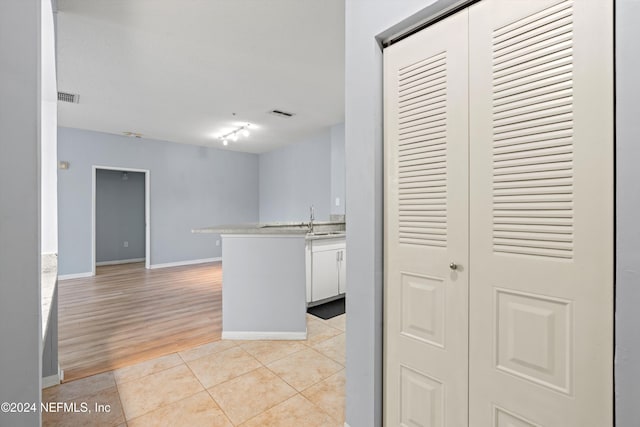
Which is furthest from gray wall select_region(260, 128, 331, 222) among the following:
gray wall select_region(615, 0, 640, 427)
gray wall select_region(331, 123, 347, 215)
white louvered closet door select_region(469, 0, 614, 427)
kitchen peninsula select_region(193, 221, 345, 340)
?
gray wall select_region(615, 0, 640, 427)

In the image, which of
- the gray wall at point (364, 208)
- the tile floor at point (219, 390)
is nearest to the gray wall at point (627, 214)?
the gray wall at point (364, 208)

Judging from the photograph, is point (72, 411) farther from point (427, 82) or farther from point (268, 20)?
point (268, 20)

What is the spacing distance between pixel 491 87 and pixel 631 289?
74cm

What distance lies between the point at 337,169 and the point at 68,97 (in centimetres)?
387

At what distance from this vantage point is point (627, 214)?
832 millimetres

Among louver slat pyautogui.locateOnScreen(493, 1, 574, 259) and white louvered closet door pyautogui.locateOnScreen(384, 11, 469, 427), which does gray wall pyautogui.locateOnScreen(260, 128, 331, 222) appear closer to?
white louvered closet door pyautogui.locateOnScreen(384, 11, 469, 427)

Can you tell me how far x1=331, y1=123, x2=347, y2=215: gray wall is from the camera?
17.7ft

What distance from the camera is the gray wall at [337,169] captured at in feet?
17.7

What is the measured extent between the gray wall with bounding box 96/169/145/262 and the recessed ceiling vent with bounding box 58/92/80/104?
11.2 feet

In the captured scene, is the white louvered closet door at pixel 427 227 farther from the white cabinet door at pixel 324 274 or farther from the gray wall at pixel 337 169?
the gray wall at pixel 337 169

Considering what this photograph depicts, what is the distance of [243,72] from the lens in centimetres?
328

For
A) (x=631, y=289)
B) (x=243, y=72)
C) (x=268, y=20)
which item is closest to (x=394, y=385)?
(x=631, y=289)

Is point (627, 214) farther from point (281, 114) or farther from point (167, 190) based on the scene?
point (167, 190)

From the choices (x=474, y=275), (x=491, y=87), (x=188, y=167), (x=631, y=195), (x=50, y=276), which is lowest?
(x=50, y=276)
